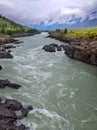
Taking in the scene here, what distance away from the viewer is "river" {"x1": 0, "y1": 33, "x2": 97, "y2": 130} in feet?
90.9

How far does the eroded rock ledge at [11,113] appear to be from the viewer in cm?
2527

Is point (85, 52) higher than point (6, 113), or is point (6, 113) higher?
point (85, 52)

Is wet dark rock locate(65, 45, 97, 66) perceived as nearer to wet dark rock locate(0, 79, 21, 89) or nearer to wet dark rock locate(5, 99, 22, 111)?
wet dark rock locate(0, 79, 21, 89)

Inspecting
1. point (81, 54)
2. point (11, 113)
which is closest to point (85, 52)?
point (81, 54)

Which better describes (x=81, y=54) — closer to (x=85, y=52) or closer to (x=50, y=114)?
(x=85, y=52)

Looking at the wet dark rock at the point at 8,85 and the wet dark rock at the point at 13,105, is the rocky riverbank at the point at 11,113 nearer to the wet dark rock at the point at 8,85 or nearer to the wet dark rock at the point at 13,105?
the wet dark rock at the point at 13,105

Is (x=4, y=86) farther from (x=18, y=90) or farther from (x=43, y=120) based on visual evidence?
(x=43, y=120)

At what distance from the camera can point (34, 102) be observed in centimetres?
3278

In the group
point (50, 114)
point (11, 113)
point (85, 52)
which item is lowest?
point (50, 114)

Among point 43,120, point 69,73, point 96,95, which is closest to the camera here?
point 43,120

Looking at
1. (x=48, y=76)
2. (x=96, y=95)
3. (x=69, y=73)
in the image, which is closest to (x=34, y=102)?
(x=96, y=95)

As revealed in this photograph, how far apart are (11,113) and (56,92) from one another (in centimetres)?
1053

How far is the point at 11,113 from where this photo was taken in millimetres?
27859

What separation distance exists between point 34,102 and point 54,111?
149 inches
